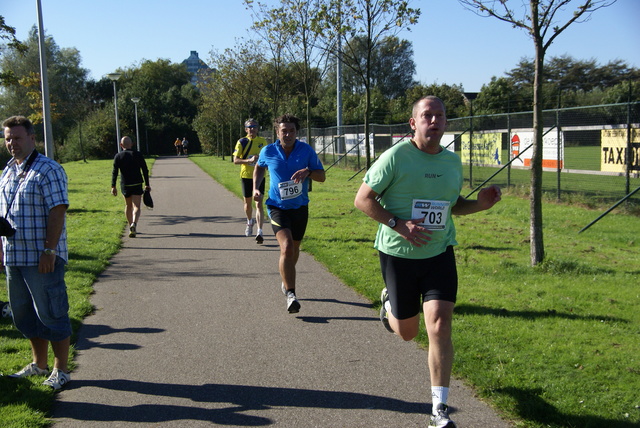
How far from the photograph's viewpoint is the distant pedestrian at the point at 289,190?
630 centimetres

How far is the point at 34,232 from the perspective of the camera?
425cm

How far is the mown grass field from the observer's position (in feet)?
12.9

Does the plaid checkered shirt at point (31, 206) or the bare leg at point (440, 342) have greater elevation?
the plaid checkered shirt at point (31, 206)

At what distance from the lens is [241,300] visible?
22.4ft

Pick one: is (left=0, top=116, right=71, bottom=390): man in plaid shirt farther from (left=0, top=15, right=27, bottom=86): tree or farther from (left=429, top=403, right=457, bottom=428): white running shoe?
(left=0, top=15, right=27, bottom=86): tree

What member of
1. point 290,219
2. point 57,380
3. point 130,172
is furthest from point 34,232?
point 130,172

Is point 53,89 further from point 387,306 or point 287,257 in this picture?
point 387,306

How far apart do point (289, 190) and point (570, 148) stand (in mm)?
11773

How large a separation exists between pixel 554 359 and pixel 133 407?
316 cm

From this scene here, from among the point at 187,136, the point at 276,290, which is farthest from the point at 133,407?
the point at 187,136

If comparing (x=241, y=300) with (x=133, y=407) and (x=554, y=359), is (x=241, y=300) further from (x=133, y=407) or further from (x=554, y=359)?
(x=554, y=359)

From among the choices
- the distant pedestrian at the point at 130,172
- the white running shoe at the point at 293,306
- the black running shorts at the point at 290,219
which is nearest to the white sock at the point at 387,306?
the white running shoe at the point at 293,306

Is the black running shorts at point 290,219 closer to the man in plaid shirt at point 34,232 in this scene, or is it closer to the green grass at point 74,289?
the green grass at point 74,289

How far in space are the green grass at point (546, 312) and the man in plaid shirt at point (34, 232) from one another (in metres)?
3.01
